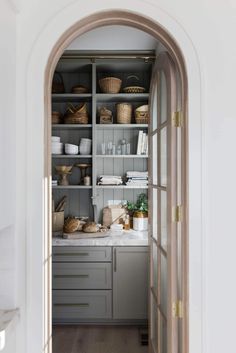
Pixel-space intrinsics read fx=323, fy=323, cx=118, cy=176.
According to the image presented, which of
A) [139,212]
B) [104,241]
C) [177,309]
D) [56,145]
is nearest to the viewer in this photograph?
[177,309]

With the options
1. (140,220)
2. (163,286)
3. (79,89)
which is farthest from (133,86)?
(163,286)

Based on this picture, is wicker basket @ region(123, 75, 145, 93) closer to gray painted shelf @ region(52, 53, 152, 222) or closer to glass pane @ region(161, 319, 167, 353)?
gray painted shelf @ region(52, 53, 152, 222)

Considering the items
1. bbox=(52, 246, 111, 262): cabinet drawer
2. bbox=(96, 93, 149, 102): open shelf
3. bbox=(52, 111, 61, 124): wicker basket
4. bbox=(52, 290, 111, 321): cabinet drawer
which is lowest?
bbox=(52, 290, 111, 321): cabinet drawer

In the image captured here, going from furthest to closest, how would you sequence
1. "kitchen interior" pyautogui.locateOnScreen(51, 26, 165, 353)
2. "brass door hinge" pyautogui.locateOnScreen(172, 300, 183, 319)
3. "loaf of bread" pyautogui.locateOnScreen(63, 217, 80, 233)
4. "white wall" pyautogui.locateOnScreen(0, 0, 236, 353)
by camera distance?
"loaf of bread" pyautogui.locateOnScreen(63, 217, 80, 233) < "kitchen interior" pyautogui.locateOnScreen(51, 26, 165, 353) < "brass door hinge" pyautogui.locateOnScreen(172, 300, 183, 319) < "white wall" pyautogui.locateOnScreen(0, 0, 236, 353)

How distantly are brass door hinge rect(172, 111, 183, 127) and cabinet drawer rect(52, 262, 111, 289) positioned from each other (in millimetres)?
1935

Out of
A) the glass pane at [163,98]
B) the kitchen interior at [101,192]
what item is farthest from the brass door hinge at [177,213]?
the kitchen interior at [101,192]

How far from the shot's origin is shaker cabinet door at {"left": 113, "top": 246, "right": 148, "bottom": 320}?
129 inches

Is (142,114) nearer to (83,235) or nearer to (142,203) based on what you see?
(142,203)

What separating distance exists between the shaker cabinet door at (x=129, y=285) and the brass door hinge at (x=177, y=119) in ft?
5.94

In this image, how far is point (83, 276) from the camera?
3.29 metres

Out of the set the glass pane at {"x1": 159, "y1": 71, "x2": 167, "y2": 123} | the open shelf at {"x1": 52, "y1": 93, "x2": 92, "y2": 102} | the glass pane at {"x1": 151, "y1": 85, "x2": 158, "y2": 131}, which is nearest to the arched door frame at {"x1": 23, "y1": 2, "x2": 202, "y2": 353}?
the glass pane at {"x1": 159, "y1": 71, "x2": 167, "y2": 123}
